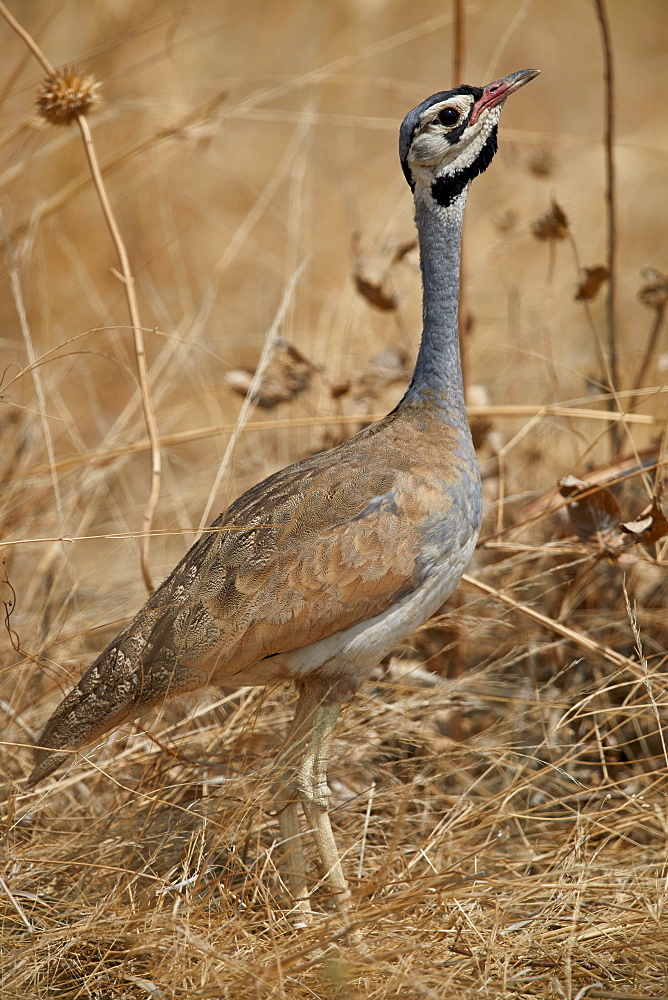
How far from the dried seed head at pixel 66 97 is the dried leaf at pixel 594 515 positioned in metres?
1.83

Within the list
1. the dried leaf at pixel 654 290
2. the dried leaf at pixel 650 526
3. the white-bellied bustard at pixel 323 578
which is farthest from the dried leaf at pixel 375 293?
the dried leaf at pixel 650 526

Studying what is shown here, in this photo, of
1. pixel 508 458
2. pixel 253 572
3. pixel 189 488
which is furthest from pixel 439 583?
pixel 189 488

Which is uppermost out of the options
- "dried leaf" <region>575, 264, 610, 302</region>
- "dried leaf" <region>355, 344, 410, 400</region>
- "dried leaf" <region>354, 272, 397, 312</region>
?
"dried leaf" <region>354, 272, 397, 312</region>

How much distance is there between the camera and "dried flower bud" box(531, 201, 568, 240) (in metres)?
3.24

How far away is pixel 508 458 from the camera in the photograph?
4.16 m

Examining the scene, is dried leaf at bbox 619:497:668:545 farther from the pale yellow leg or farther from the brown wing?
the pale yellow leg

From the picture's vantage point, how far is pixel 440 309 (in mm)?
2799

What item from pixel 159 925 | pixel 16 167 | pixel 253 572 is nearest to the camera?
pixel 159 925

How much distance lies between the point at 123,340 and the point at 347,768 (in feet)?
11.2

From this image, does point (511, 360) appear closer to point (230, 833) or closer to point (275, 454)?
point (275, 454)

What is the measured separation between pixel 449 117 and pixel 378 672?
1.85 meters

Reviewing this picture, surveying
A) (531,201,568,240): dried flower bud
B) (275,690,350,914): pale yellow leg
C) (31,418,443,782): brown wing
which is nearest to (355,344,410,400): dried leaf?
(531,201,568,240): dried flower bud

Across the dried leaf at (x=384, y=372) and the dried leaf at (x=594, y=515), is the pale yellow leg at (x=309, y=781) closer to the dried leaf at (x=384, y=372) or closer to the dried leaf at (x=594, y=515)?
the dried leaf at (x=594, y=515)

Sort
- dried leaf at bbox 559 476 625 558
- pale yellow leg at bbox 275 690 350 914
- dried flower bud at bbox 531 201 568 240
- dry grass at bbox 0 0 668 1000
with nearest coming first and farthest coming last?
dry grass at bbox 0 0 668 1000
pale yellow leg at bbox 275 690 350 914
dried leaf at bbox 559 476 625 558
dried flower bud at bbox 531 201 568 240
